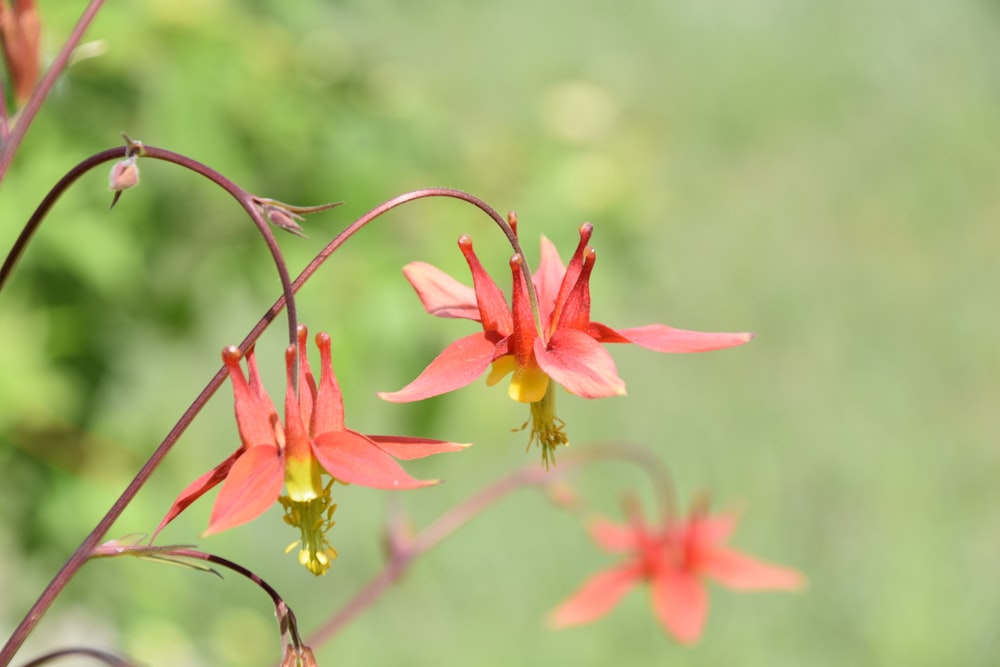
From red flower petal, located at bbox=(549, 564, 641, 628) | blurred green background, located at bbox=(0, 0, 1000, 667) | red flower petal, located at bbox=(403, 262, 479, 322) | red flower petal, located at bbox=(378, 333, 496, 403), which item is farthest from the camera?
blurred green background, located at bbox=(0, 0, 1000, 667)

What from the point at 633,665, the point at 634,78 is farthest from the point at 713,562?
the point at 634,78

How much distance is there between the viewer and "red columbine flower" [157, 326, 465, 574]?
2.66ft

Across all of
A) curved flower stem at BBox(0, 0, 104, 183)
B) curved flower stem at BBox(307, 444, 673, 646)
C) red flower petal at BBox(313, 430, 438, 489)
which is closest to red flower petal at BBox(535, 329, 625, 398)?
red flower petal at BBox(313, 430, 438, 489)

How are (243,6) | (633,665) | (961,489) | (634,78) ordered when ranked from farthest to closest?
(634,78)
(961,489)
(633,665)
(243,6)

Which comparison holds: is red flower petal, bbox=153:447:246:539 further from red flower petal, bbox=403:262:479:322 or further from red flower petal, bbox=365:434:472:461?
red flower petal, bbox=403:262:479:322

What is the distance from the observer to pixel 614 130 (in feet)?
18.0

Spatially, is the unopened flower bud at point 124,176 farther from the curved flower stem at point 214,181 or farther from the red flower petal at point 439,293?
the red flower petal at point 439,293

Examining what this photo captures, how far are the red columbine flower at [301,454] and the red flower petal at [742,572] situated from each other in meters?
0.95

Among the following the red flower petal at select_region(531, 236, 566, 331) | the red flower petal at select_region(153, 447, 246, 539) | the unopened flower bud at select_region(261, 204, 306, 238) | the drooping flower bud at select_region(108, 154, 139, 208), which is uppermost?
the drooping flower bud at select_region(108, 154, 139, 208)

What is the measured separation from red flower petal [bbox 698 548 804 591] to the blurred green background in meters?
0.57

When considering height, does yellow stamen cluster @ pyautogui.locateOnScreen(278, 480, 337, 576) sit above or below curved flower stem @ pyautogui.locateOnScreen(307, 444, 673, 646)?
above

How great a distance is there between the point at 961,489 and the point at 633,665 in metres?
1.39

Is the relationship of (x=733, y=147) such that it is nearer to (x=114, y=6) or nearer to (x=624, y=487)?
(x=624, y=487)

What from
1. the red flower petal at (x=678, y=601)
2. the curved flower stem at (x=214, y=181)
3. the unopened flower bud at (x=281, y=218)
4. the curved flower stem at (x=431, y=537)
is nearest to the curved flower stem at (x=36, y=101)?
the curved flower stem at (x=214, y=181)
